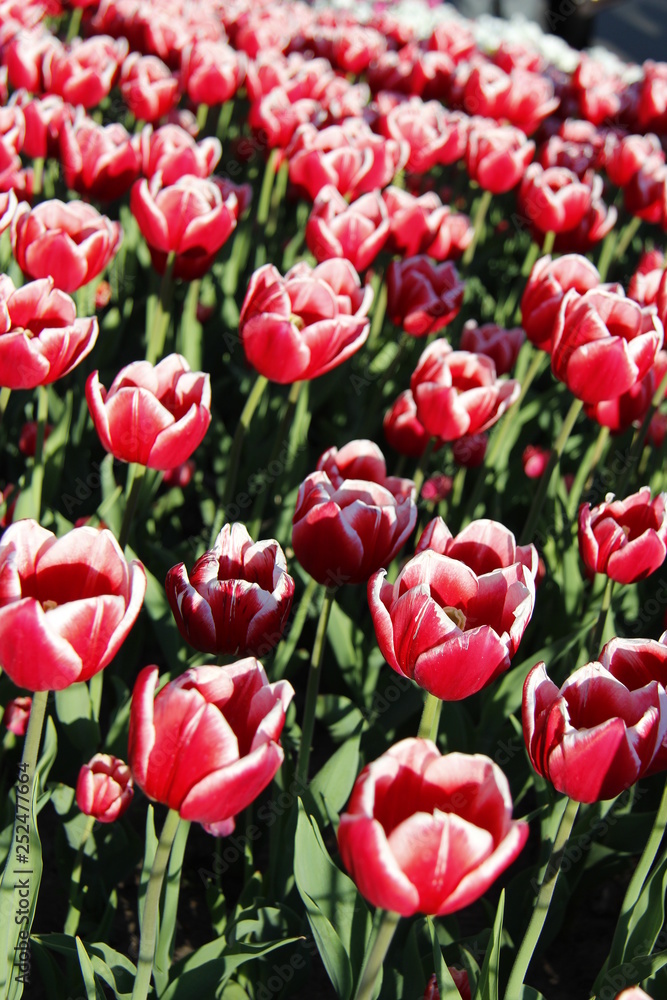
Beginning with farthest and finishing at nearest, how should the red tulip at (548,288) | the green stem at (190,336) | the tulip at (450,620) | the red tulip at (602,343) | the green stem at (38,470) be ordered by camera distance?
the green stem at (190,336), the red tulip at (548,288), the green stem at (38,470), the red tulip at (602,343), the tulip at (450,620)

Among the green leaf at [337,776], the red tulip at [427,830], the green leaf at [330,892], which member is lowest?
the green leaf at [337,776]

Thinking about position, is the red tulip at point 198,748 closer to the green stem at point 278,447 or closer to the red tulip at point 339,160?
the green stem at point 278,447

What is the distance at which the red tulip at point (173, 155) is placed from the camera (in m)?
2.38

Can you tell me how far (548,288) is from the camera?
87.1 inches

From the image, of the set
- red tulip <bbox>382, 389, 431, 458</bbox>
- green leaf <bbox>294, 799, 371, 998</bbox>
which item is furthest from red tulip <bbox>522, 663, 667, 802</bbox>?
red tulip <bbox>382, 389, 431, 458</bbox>

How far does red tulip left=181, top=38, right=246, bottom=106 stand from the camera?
3.51 metres

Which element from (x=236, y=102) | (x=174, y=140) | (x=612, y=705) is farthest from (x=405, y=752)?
(x=236, y=102)

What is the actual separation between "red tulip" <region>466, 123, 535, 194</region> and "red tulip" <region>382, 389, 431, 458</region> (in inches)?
52.7

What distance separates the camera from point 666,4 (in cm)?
2088

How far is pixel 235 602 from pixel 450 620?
0.28 m

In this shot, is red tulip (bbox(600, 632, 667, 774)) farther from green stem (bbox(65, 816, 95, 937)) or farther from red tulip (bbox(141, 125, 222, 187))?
red tulip (bbox(141, 125, 222, 187))

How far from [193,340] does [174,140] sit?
57 centimetres

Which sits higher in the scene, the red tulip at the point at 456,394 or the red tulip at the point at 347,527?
the red tulip at the point at 347,527

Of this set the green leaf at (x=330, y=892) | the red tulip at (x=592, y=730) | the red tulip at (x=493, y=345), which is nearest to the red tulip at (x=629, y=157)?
the red tulip at (x=493, y=345)
